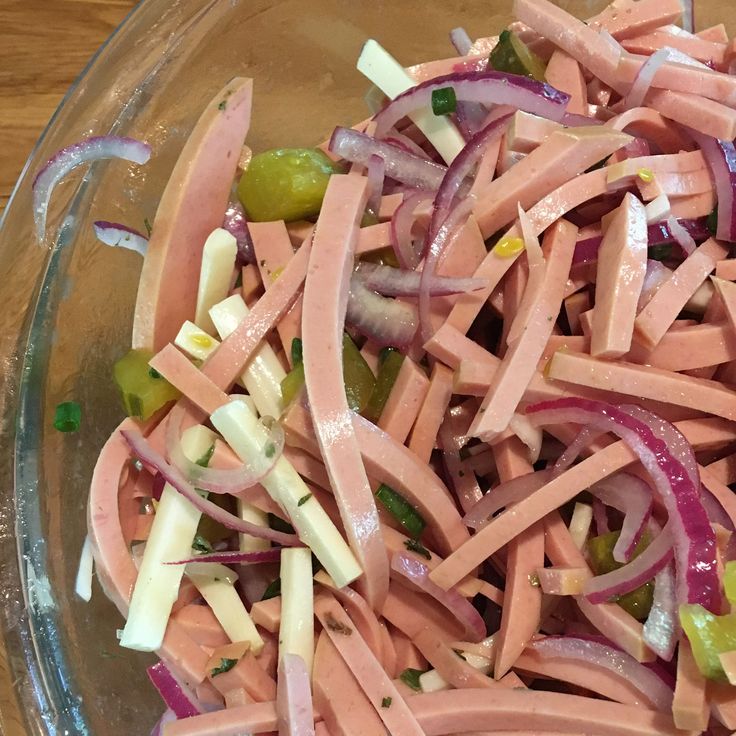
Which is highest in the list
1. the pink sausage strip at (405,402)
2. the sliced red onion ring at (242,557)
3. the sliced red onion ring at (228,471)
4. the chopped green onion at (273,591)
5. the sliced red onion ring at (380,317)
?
the sliced red onion ring at (380,317)

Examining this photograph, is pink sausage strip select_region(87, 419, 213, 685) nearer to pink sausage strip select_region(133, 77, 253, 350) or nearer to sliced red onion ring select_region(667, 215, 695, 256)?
pink sausage strip select_region(133, 77, 253, 350)

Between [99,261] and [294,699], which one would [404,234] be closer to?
[99,261]

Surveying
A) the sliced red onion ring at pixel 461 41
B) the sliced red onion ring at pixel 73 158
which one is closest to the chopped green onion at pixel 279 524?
A: the sliced red onion ring at pixel 73 158

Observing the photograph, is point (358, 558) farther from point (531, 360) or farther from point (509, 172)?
point (509, 172)

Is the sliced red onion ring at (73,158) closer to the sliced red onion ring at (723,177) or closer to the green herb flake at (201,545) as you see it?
the green herb flake at (201,545)

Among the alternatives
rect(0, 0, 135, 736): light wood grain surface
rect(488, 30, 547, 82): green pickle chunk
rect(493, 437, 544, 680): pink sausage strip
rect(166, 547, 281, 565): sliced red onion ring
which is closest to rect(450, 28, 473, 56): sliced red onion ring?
rect(488, 30, 547, 82): green pickle chunk

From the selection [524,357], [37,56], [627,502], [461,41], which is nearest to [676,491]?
[627,502]
